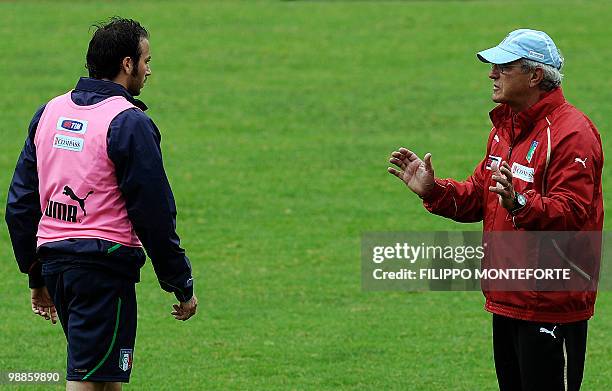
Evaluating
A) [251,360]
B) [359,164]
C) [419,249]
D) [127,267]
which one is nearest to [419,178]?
[127,267]

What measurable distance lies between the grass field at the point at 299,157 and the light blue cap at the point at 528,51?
307 cm

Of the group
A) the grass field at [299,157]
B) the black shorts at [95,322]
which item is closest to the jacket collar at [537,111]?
the black shorts at [95,322]

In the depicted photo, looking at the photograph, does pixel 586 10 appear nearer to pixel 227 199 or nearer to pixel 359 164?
pixel 359 164

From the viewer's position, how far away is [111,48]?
555 cm

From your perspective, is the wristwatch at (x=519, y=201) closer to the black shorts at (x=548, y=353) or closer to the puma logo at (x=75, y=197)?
the black shorts at (x=548, y=353)

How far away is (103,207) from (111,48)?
683 millimetres

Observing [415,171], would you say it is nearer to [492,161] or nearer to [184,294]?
[492,161]

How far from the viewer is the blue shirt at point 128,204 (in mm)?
5387

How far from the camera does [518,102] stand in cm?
561

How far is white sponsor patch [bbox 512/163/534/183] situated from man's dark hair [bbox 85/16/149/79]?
1685mm

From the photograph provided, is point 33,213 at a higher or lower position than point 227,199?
higher

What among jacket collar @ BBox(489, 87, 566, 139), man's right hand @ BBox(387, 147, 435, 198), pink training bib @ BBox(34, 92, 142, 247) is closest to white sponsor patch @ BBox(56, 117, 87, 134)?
pink training bib @ BBox(34, 92, 142, 247)

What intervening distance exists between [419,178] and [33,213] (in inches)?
69.1

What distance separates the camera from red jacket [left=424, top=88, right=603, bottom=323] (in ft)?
17.3
